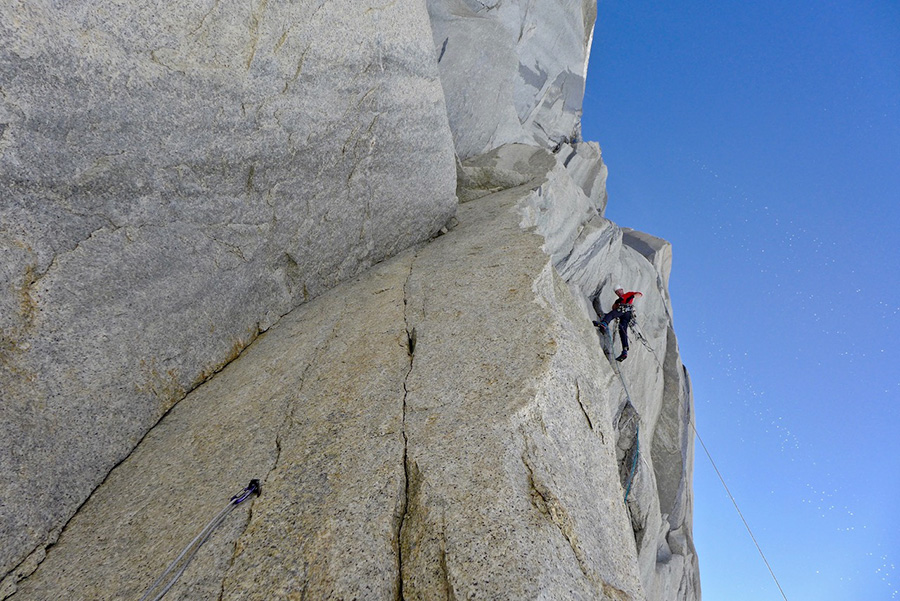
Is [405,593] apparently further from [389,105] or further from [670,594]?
[670,594]

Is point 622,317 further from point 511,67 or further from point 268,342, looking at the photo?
point 268,342

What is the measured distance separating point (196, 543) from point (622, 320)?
1031cm

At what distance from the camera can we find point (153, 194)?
432 centimetres

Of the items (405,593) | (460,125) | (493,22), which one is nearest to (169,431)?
(405,593)

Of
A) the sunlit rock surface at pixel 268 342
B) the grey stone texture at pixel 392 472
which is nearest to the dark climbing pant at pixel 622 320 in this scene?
the sunlit rock surface at pixel 268 342

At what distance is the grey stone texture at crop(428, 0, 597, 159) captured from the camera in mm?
10789

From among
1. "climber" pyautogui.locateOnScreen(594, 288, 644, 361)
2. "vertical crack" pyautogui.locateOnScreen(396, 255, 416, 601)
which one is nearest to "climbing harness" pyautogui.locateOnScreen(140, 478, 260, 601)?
"vertical crack" pyautogui.locateOnScreen(396, 255, 416, 601)

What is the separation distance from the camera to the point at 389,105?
6266 mm

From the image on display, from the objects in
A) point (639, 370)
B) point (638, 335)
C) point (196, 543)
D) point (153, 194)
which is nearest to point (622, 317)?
point (638, 335)

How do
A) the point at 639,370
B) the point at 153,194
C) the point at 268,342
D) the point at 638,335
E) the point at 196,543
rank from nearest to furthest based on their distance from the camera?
the point at 196,543 → the point at 153,194 → the point at 268,342 → the point at 638,335 → the point at 639,370

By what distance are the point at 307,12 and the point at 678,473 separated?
13423 mm

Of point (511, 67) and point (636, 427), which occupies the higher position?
point (511, 67)

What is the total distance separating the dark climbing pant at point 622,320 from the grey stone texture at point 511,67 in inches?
208

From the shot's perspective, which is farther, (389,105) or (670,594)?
(670,594)
